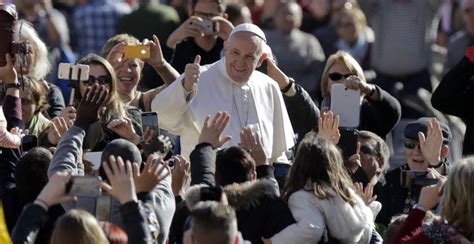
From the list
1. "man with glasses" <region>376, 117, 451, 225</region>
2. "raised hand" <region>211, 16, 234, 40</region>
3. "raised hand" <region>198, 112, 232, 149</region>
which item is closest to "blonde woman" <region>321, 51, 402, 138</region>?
"man with glasses" <region>376, 117, 451, 225</region>

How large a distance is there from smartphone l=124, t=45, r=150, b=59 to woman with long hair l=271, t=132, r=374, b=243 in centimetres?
202

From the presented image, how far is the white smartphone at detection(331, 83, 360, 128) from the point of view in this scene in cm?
1073

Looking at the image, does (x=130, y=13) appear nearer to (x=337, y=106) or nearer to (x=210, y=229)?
(x=337, y=106)

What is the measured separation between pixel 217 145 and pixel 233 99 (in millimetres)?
1481

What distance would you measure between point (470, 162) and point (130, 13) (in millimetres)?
7586

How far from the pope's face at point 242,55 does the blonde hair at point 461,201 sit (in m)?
2.65

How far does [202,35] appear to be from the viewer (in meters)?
12.0

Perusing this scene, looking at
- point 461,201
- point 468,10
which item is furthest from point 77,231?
point 468,10

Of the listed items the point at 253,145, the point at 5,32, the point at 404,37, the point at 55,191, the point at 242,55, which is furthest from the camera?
the point at 404,37

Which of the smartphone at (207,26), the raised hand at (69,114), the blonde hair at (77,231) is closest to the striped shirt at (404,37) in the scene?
the smartphone at (207,26)

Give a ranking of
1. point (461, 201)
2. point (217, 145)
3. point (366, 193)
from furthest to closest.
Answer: point (366, 193) → point (217, 145) → point (461, 201)

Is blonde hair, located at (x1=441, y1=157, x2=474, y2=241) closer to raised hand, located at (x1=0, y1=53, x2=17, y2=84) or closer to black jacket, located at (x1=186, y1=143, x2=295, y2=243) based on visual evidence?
black jacket, located at (x1=186, y1=143, x2=295, y2=243)

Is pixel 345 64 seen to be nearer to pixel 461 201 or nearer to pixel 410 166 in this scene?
pixel 410 166

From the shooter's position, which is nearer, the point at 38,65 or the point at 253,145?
the point at 253,145
